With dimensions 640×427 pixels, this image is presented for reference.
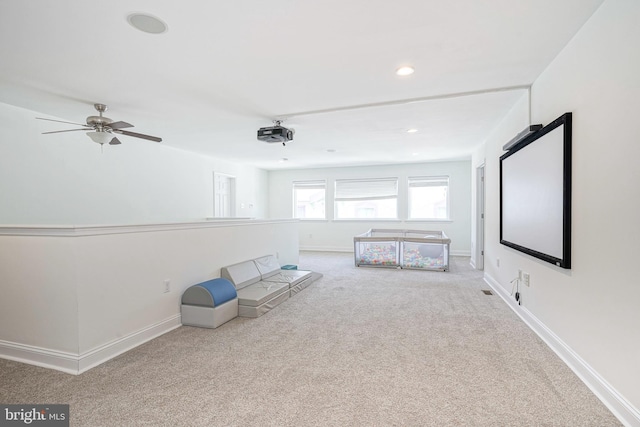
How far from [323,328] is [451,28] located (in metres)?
2.73

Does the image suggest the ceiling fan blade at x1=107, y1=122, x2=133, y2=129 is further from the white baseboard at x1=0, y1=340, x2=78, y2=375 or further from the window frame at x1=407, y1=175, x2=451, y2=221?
the window frame at x1=407, y1=175, x2=451, y2=221

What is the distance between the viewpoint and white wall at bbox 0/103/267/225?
3537 millimetres

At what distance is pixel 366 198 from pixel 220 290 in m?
5.87

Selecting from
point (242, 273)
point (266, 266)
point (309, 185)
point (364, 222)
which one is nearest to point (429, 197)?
point (364, 222)

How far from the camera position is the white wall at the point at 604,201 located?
5.25ft

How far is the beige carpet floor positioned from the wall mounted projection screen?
33.6 inches

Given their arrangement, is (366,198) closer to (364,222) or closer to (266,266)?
(364,222)

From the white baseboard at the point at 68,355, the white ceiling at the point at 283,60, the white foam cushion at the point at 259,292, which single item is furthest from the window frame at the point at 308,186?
the white baseboard at the point at 68,355

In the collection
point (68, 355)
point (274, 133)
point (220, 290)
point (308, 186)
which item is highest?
point (274, 133)

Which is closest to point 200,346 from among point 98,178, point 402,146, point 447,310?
point 447,310

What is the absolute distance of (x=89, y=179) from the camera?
434 centimetres

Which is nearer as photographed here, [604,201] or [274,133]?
[604,201]

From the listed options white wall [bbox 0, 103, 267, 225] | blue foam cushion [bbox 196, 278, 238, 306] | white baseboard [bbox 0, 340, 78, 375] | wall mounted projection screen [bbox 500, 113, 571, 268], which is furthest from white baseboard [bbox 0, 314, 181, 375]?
wall mounted projection screen [bbox 500, 113, 571, 268]

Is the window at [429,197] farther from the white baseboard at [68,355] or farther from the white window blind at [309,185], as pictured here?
the white baseboard at [68,355]
